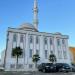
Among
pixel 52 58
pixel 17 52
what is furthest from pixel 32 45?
pixel 52 58

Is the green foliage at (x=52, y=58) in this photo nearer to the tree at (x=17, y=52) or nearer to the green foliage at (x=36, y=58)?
the green foliage at (x=36, y=58)

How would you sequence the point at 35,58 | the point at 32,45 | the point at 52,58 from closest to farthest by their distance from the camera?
1. the point at 35,58
2. the point at 52,58
3. the point at 32,45

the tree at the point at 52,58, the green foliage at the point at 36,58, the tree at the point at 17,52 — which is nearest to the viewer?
the tree at the point at 17,52

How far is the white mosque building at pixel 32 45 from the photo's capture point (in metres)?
41.6

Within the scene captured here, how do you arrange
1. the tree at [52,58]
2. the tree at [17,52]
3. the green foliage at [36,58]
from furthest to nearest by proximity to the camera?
the tree at [52,58]
the green foliage at [36,58]
the tree at [17,52]

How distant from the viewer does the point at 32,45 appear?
44594 mm

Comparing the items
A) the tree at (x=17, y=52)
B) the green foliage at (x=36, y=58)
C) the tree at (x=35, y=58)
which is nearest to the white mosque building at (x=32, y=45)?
the tree at (x=35, y=58)

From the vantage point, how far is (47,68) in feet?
74.2

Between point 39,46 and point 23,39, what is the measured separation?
5.31 meters

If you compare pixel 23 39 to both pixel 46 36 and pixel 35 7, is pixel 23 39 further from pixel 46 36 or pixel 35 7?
pixel 35 7

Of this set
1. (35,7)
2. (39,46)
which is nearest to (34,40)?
(39,46)

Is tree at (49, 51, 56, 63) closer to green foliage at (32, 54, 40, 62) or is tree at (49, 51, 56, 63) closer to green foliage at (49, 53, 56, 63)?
green foliage at (49, 53, 56, 63)

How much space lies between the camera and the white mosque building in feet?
137

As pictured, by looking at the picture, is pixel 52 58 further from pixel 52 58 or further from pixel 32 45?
pixel 32 45
